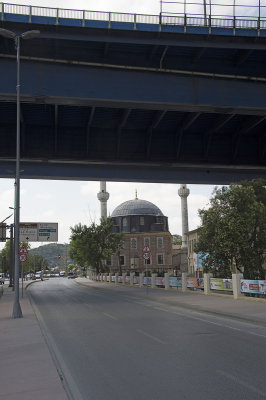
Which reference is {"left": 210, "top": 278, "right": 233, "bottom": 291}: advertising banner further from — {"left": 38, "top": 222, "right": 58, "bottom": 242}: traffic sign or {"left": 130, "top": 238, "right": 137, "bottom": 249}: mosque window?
{"left": 130, "top": 238, "right": 137, "bottom": 249}: mosque window

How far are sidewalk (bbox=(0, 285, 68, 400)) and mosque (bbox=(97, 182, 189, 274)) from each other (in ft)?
327

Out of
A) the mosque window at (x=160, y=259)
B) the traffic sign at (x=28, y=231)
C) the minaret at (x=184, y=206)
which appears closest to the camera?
the traffic sign at (x=28, y=231)

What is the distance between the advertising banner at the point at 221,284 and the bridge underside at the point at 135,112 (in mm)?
6489

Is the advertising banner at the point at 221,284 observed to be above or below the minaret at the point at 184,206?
below

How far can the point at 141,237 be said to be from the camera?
116312mm

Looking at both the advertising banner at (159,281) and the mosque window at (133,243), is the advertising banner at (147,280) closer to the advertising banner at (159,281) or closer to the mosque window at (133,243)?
the advertising banner at (159,281)

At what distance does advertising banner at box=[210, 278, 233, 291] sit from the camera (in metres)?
27.6

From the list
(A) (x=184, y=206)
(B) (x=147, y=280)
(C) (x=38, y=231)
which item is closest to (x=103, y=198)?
(A) (x=184, y=206)

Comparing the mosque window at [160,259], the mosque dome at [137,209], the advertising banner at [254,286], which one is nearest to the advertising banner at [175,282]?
the advertising banner at [254,286]

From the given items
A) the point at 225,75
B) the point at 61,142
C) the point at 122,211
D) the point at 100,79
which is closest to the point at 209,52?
the point at 225,75

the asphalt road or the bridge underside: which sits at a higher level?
the bridge underside

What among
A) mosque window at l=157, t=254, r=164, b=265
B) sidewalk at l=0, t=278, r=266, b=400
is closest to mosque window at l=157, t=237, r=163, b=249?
mosque window at l=157, t=254, r=164, b=265

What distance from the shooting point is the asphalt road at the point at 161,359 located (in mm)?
A: 6719

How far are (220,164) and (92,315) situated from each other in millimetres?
10702
